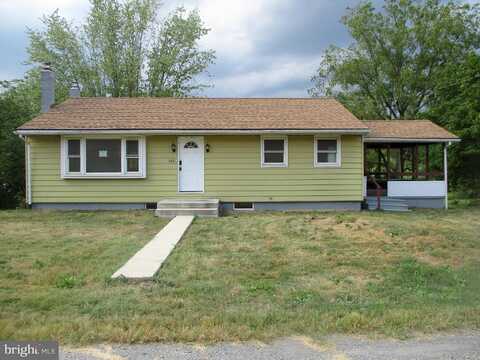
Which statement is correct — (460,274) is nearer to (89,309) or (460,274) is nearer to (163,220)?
(89,309)

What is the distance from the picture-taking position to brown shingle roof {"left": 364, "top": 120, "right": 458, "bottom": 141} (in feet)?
47.9

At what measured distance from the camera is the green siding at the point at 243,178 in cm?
1308

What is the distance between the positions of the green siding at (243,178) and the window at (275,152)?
176mm

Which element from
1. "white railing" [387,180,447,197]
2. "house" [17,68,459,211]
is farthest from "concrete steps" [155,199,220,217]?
"white railing" [387,180,447,197]

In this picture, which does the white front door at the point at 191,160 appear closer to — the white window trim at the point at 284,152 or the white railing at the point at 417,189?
the white window trim at the point at 284,152

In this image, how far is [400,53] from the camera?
30297mm

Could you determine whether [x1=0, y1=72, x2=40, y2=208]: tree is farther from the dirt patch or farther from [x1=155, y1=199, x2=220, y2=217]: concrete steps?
the dirt patch

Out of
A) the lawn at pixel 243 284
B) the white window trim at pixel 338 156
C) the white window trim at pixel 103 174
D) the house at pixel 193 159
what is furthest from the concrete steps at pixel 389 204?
the white window trim at pixel 103 174

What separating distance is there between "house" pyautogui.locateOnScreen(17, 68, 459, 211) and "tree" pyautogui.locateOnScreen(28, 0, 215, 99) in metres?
13.6

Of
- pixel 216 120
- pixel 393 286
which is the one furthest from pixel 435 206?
pixel 393 286

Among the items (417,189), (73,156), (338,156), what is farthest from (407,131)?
(73,156)

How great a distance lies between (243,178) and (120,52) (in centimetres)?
1838

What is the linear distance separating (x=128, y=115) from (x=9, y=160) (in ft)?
19.1

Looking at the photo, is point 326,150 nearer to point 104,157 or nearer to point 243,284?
point 104,157
